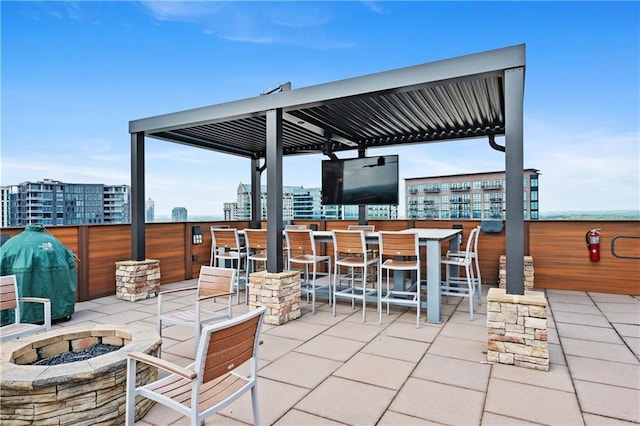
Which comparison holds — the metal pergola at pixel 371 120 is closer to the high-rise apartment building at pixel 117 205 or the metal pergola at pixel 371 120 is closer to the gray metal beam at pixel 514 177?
the gray metal beam at pixel 514 177

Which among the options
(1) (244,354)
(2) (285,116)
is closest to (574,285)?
(2) (285,116)

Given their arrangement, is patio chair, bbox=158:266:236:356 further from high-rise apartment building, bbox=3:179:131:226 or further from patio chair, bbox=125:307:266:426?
high-rise apartment building, bbox=3:179:131:226

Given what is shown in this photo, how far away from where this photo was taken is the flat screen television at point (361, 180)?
6.46m

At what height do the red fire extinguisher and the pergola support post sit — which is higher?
the pergola support post

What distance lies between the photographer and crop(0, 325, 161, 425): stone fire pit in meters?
1.65

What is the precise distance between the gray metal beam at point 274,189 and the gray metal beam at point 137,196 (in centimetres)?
245

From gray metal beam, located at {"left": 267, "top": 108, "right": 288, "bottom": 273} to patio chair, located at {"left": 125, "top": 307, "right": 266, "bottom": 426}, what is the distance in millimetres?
2429

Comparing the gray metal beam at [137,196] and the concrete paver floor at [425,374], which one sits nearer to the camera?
the concrete paver floor at [425,374]

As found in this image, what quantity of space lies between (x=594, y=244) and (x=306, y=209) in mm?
5161

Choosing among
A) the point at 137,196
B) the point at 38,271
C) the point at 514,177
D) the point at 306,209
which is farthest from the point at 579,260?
the point at 38,271

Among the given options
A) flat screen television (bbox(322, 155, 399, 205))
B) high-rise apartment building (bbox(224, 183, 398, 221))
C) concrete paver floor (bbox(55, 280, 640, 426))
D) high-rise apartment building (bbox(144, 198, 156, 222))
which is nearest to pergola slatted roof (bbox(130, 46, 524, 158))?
flat screen television (bbox(322, 155, 399, 205))

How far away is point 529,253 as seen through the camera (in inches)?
223

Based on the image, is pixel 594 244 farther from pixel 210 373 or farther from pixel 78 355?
pixel 78 355

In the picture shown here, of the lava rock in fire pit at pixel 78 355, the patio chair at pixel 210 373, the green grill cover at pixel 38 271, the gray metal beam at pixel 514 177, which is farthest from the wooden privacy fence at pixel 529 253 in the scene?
the patio chair at pixel 210 373
